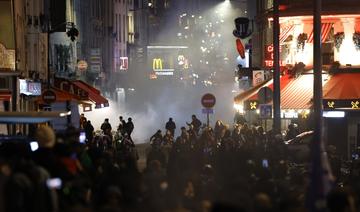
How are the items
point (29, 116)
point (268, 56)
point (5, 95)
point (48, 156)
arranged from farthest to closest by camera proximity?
point (268, 56), point (5, 95), point (29, 116), point (48, 156)

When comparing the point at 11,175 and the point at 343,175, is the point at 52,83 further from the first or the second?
the point at 11,175

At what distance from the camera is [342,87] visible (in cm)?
4184

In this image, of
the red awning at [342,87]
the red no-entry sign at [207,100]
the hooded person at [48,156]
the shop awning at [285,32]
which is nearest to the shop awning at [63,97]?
the red no-entry sign at [207,100]

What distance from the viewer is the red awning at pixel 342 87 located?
134 ft

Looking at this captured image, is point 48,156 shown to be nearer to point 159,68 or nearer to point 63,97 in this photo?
point 63,97

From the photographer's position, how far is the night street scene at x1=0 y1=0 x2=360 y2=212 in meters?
16.0

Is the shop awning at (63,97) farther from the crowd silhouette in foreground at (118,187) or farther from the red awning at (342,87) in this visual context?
the crowd silhouette in foreground at (118,187)

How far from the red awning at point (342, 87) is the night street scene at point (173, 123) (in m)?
0.08

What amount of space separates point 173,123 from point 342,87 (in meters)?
14.9

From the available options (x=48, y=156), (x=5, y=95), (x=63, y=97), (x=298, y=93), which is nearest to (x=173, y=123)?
(x=63, y=97)

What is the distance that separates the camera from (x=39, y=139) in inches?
643

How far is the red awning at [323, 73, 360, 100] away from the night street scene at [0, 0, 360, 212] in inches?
3.0

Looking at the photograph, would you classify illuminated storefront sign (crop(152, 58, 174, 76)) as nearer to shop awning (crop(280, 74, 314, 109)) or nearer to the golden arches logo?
the golden arches logo

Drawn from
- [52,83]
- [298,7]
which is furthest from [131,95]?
[298,7]
